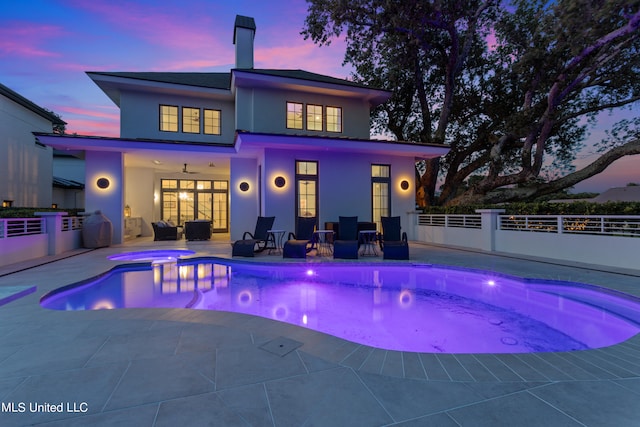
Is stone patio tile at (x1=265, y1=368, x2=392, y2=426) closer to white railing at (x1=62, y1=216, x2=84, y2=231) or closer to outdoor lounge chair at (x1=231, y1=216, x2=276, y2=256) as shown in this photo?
outdoor lounge chair at (x1=231, y1=216, x2=276, y2=256)

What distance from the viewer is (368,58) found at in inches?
712

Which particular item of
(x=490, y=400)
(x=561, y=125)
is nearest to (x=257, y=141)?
(x=490, y=400)

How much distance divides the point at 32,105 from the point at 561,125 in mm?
27722

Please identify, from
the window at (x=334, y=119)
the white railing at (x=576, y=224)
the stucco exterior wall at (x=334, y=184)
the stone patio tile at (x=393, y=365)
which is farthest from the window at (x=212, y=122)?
the stone patio tile at (x=393, y=365)

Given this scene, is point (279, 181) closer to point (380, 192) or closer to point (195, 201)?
point (380, 192)

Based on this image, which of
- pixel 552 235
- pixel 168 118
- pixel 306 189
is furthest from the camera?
pixel 168 118

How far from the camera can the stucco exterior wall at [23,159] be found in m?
13.5

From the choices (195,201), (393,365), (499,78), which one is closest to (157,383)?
(393,365)

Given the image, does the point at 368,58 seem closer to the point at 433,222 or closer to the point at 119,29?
the point at 433,222

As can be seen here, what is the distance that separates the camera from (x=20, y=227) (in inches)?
298

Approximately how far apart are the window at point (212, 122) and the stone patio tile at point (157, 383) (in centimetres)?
1247

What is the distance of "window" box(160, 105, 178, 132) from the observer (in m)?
12.8

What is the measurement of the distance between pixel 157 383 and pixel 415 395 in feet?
5.68

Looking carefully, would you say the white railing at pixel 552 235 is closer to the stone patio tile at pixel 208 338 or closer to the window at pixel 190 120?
the stone patio tile at pixel 208 338
